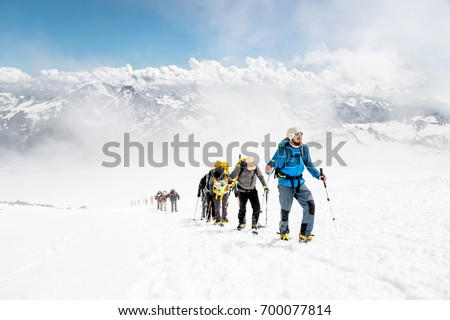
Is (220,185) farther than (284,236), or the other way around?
(220,185)

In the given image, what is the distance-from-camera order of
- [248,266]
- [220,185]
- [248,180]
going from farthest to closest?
[220,185] → [248,180] → [248,266]

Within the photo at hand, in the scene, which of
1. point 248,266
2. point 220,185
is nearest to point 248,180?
point 220,185

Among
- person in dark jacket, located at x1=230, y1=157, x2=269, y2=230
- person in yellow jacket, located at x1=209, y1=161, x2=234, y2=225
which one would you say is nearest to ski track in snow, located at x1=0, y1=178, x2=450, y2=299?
person in dark jacket, located at x1=230, y1=157, x2=269, y2=230

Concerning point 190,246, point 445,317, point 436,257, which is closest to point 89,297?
point 190,246

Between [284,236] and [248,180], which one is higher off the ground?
[248,180]

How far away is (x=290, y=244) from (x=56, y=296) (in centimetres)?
508

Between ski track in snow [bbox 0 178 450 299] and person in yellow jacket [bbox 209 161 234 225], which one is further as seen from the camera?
person in yellow jacket [bbox 209 161 234 225]

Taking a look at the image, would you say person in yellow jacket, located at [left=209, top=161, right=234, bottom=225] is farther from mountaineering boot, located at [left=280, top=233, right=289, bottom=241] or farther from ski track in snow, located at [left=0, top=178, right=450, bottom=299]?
mountaineering boot, located at [left=280, top=233, right=289, bottom=241]

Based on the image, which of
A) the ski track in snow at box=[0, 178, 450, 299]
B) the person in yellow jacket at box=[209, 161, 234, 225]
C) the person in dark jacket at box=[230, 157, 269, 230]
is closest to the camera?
the ski track in snow at box=[0, 178, 450, 299]

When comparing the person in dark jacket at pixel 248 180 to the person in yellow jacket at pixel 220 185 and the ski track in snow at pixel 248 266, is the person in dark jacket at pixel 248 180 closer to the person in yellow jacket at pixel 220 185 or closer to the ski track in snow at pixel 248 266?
the ski track in snow at pixel 248 266

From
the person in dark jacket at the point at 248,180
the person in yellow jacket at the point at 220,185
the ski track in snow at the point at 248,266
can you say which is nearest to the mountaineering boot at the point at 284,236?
the ski track in snow at the point at 248,266

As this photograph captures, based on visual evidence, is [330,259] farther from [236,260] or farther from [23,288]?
[23,288]

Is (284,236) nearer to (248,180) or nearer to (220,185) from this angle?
(248,180)

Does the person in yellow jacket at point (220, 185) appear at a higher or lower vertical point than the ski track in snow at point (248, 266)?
higher
